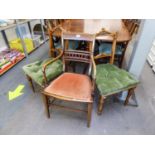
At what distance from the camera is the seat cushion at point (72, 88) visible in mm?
1226

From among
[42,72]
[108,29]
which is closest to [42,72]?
[42,72]

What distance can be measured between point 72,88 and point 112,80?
0.47m

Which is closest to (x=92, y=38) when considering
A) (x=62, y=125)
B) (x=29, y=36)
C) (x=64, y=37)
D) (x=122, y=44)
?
(x=64, y=37)

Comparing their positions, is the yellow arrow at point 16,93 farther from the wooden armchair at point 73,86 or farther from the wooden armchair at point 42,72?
the wooden armchair at point 73,86

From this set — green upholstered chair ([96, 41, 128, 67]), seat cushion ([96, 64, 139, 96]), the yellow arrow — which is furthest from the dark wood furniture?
the yellow arrow

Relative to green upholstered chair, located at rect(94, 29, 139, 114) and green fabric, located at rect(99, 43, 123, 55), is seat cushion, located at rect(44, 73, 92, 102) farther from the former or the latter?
green fabric, located at rect(99, 43, 123, 55)

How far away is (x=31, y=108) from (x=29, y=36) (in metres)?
2.05

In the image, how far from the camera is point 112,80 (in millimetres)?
1420

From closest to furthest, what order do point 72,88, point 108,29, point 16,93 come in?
1. point 72,88
2. point 16,93
3. point 108,29

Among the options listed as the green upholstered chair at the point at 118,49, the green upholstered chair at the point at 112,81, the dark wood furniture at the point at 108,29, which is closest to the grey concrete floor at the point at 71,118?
the green upholstered chair at the point at 112,81

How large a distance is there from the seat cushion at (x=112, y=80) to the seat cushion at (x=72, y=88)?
0.14m

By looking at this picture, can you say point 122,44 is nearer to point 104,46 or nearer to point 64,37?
point 104,46

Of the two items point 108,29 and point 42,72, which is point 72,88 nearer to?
point 42,72
